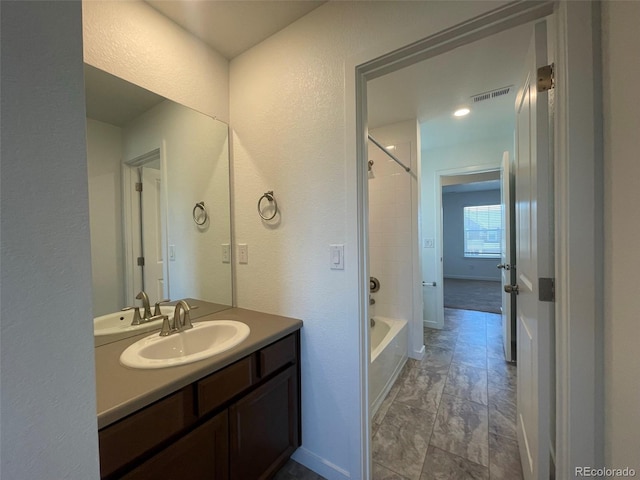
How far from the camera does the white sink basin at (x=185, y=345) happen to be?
95 centimetres

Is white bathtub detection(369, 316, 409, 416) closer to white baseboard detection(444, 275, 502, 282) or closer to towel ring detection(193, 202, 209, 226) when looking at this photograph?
towel ring detection(193, 202, 209, 226)

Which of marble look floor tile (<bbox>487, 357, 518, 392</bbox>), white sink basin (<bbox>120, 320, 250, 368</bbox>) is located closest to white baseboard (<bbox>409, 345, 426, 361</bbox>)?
marble look floor tile (<bbox>487, 357, 518, 392</bbox>)

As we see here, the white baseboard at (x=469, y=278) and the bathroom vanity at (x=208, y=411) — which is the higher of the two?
the bathroom vanity at (x=208, y=411)

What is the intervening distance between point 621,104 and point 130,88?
185 cm

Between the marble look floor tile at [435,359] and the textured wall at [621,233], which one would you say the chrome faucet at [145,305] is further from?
the marble look floor tile at [435,359]

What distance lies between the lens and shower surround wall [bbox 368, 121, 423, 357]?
2656 mm

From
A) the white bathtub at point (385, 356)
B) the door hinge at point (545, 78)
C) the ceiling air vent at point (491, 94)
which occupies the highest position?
the ceiling air vent at point (491, 94)

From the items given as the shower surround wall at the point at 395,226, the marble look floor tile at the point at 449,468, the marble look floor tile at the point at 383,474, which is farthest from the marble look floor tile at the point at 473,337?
the marble look floor tile at the point at 383,474

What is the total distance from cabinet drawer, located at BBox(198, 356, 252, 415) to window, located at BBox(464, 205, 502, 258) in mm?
7816

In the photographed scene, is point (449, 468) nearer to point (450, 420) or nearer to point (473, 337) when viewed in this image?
point (450, 420)

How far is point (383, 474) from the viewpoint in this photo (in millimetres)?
1355

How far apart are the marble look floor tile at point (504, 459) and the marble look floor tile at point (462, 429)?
3 centimetres

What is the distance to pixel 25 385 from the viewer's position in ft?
1.26

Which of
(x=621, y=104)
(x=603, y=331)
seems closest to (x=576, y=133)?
(x=621, y=104)
